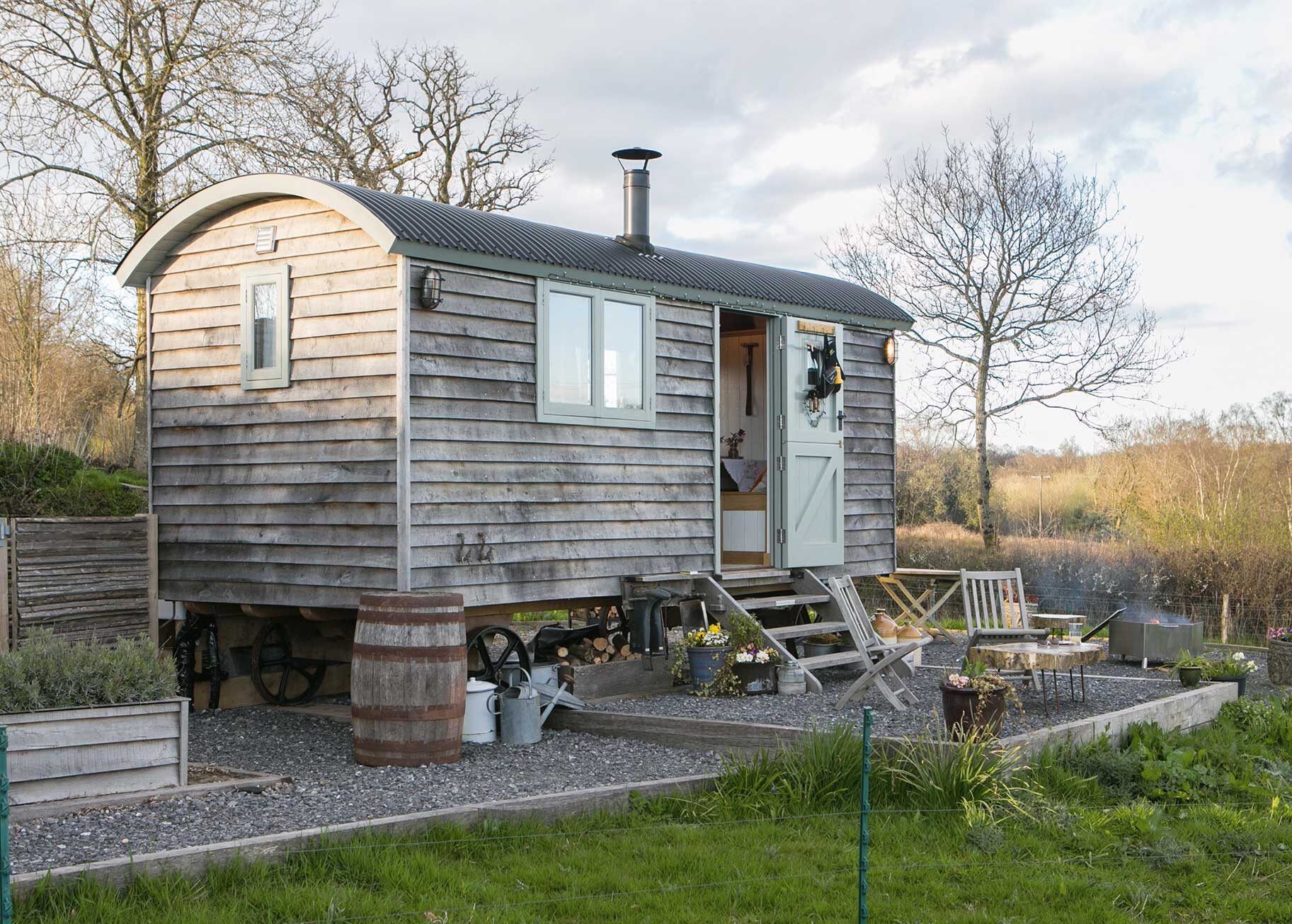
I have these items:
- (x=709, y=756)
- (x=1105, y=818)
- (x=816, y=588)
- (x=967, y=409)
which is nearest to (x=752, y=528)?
(x=816, y=588)

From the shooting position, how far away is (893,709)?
27.6ft

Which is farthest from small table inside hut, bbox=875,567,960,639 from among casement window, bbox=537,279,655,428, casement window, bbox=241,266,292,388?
casement window, bbox=241,266,292,388

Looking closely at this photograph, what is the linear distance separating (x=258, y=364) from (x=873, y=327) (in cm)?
588

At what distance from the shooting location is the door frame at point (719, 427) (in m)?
10.3

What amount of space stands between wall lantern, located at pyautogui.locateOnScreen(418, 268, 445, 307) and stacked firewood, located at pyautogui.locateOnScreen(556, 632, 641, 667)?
3112mm

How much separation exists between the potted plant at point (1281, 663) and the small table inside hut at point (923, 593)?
2.98 metres

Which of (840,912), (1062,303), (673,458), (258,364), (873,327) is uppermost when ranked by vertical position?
(1062,303)

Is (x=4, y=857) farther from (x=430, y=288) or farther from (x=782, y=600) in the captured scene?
(x=782, y=600)

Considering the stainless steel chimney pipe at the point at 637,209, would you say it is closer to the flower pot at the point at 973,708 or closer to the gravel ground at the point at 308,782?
the gravel ground at the point at 308,782

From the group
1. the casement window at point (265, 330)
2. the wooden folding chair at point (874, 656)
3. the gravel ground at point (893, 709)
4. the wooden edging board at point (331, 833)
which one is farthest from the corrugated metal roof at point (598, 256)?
the wooden edging board at point (331, 833)

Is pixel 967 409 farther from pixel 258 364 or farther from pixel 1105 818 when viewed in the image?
pixel 1105 818

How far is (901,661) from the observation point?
10133mm

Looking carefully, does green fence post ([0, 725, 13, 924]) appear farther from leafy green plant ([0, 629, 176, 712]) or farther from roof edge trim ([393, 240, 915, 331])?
roof edge trim ([393, 240, 915, 331])

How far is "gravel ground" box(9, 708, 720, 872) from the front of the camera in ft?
16.6
